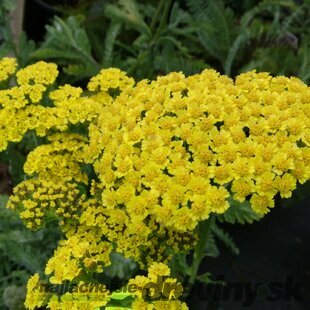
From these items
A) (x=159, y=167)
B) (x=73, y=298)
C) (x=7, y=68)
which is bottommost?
(x=73, y=298)

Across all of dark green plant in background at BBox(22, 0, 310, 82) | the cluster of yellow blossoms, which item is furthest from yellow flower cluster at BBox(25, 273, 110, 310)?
dark green plant in background at BBox(22, 0, 310, 82)

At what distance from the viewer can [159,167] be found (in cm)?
108

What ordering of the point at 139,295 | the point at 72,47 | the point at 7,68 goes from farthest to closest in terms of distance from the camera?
the point at 72,47, the point at 7,68, the point at 139,295

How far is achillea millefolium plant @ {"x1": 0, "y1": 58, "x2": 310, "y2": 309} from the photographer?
3.47 feet

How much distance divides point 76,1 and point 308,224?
67.4 inches

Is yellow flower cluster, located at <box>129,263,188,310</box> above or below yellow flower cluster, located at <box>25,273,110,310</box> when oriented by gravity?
above

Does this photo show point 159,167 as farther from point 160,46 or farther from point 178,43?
point 160,46

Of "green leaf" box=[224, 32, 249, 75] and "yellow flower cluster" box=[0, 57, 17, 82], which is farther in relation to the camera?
"green leaf" box=[224, 32, 249, 75]

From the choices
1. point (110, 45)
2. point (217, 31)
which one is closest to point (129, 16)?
point (110, 45)

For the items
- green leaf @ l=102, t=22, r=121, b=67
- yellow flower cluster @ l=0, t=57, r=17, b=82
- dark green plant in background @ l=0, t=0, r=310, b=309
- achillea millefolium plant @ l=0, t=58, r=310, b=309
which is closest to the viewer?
achillea millefolium plant @ l=0, t=58, r=310, b=309

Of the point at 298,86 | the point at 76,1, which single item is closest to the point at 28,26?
the point at 76,1

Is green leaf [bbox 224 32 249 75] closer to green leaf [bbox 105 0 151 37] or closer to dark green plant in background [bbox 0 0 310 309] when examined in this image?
dark green plant in background [bbox 0 0 310 309]

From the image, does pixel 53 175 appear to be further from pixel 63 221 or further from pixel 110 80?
pixel 110 80

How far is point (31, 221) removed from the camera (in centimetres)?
121
